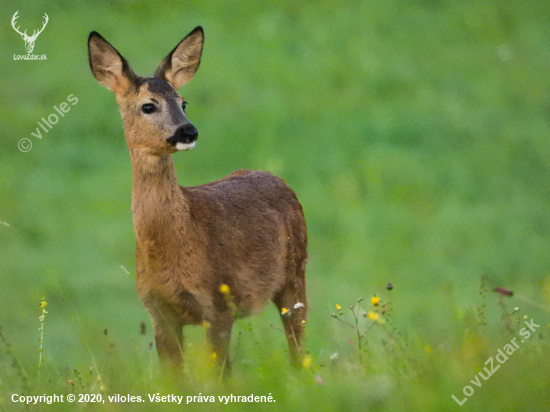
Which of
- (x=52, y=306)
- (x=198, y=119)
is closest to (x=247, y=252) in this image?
(x=52, y=306)

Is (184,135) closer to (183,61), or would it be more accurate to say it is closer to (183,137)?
(183,137)

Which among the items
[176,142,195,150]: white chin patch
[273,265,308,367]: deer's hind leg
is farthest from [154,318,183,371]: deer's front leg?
[176,142,195,150]: white chin patch

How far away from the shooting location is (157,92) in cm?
750

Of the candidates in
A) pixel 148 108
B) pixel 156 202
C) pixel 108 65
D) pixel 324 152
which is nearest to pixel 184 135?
pixel 148 108

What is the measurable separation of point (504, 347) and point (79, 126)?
Result: 14598 mm

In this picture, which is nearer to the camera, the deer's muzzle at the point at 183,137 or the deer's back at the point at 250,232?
the deer's muzzle at the point at 183,137

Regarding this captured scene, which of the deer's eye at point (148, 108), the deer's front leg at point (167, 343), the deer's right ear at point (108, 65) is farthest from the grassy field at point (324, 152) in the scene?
the deer's right ear at point (108, 65)

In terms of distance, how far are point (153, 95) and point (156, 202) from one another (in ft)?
2.27

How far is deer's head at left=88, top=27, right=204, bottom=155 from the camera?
7.24m

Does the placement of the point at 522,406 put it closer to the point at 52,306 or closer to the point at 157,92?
the point at 157,92

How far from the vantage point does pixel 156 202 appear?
741 centimetres

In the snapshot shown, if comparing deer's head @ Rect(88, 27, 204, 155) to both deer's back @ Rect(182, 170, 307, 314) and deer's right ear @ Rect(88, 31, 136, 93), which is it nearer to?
deer's right ear @ Rect(88, 31, 136, 93)

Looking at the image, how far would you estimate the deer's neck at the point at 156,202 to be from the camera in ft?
24.2

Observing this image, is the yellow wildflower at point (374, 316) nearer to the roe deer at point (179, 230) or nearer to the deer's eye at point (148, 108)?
the roe deer at point (179, 230)
